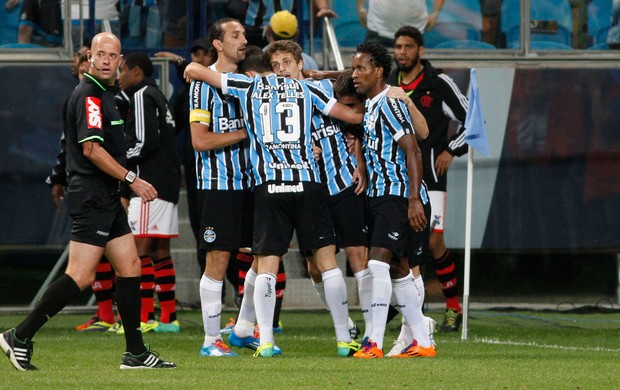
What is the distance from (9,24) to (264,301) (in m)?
6.49

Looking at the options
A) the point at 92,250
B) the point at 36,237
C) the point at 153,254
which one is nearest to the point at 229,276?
the point at 153,254

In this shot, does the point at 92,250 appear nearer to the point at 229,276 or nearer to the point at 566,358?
the point at 566,358

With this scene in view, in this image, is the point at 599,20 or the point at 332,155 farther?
the point at 599,20

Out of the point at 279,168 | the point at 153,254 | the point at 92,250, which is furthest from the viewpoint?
the point at 153,254

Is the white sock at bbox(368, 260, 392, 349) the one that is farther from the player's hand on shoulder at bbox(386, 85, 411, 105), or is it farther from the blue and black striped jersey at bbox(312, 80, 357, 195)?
the player's hand on shoulder at bbox(386, 85, 411, 105)

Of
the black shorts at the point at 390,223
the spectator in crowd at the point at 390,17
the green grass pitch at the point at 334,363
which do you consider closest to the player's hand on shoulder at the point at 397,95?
the black shorts at the point at 390,223

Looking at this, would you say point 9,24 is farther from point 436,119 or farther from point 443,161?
point 443,161

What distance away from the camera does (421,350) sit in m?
9.19

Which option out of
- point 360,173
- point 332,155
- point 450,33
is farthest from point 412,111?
point 450,33

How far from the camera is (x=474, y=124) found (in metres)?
10.7

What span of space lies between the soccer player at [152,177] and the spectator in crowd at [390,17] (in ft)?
11.5

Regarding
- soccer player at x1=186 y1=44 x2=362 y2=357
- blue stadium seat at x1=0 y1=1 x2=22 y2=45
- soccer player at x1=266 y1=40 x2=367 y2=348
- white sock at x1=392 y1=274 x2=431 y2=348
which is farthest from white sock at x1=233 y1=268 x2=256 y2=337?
blue stadium seat at x1=0 y1=1 x2=22 y2=45

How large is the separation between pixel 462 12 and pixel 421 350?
6622mm

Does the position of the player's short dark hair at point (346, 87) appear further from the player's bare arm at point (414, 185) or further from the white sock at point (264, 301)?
the white sock at point (264, 301)
